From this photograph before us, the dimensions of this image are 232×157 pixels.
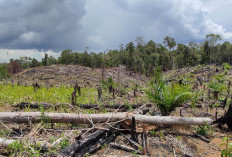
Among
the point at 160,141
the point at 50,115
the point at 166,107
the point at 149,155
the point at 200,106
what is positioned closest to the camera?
the point at 149,155

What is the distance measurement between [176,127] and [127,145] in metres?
1.33

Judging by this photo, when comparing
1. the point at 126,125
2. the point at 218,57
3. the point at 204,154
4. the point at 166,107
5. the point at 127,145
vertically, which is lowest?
the point at 204,154

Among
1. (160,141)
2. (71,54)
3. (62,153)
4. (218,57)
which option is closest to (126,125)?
(160,141)

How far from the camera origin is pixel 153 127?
11.4 ft

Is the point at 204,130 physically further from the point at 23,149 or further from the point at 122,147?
the point at 23,149

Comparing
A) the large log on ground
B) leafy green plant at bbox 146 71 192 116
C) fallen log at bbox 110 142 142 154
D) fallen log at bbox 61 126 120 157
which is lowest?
fallen log at bbox 110 142 142 154

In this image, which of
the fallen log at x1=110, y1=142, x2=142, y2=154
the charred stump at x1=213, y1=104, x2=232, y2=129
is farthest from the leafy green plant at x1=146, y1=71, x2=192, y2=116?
the fallen log at x1=110, y1=142, x2=142, y2=154

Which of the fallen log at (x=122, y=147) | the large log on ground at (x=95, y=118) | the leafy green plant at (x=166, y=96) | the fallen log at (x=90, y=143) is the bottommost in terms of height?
the fallen log at (x=122, y=147)

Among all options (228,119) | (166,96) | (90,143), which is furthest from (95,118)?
(228,119)

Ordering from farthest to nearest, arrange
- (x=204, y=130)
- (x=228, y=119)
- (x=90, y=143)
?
(x=228, y=119), (x=204, y=130), (x=90, y=143)

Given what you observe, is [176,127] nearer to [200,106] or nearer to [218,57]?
[200,106]

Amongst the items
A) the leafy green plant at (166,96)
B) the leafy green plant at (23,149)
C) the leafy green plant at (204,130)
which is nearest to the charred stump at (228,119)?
the leafy green plant at (204,130)

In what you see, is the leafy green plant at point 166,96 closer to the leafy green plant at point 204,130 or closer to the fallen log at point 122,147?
the leafy green plant at point 204,130

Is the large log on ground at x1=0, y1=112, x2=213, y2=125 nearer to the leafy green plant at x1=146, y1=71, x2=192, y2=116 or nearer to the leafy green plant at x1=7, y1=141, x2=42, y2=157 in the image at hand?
the leafy green plant at x1=146, y1=71, x2=192, y2=116
